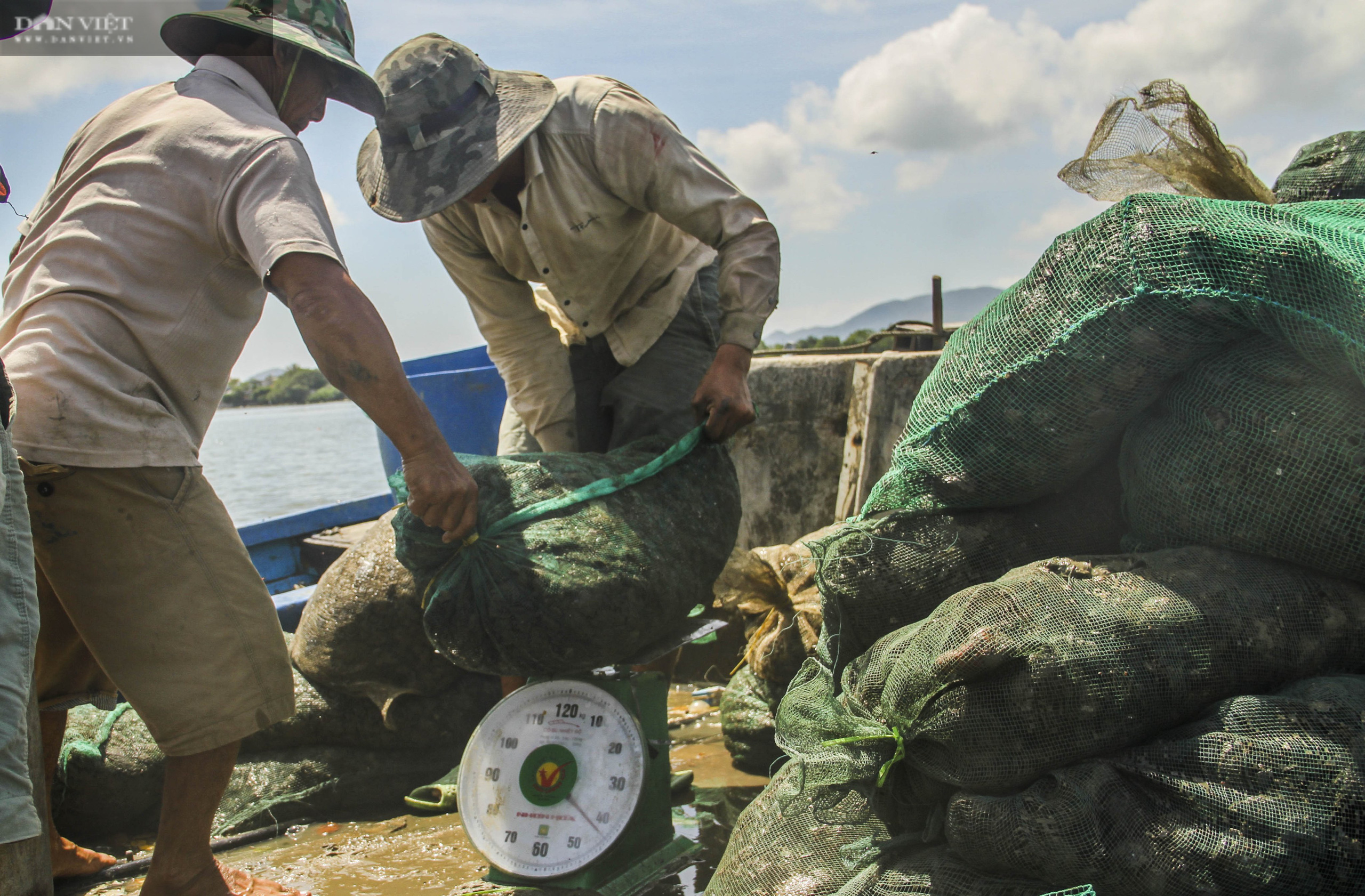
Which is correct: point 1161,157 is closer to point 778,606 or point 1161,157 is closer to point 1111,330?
point 1111,330

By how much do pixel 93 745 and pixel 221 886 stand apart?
1.10 m

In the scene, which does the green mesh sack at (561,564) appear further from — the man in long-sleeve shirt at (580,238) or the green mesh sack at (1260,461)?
the green mesh sack at (1260,461)

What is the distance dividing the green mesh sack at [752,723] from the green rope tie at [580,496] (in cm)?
110

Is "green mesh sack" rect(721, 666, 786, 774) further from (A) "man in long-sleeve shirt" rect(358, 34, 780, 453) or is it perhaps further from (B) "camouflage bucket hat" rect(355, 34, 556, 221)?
(B) "camouflage bucket hat" rect(355, 34, 556, 221)

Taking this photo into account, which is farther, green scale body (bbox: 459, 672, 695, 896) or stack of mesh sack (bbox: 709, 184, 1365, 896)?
green scale body (bbox: 459, 672, 695, 896)

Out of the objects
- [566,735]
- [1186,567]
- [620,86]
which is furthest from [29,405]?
[1186,567]

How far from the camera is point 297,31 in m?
2.29

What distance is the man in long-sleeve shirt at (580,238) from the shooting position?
8.50ft

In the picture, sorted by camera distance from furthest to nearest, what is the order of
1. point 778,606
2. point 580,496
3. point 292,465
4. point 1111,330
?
1. point 292,465
2. point 778,606
3. point 580,496
4. point 1111,330

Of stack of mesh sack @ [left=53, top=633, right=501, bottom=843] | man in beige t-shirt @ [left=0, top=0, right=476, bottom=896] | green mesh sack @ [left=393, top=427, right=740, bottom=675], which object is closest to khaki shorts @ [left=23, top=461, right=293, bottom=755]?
man in beige t-shirt @ [left=0, top=0, right=476, bottom=896]

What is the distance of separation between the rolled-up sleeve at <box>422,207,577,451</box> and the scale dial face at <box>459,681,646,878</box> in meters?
1.02

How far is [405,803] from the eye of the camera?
10.5 feet

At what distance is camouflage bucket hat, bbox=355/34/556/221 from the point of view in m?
2.57

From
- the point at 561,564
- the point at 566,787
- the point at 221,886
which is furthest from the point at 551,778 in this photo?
the point at 221,886
